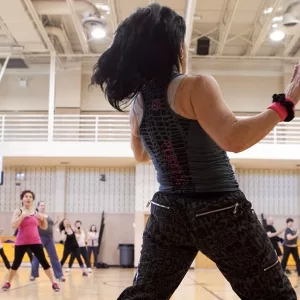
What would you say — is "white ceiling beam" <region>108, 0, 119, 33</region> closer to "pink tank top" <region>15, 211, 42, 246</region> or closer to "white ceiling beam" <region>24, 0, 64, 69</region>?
"white ceiling beam" <region>24, 0, 64, 69</region>

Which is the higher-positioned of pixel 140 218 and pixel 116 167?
pixel 116 167

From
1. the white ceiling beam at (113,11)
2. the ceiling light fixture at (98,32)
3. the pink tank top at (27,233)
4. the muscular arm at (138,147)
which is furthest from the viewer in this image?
the ceiling light fixture at (98,32)

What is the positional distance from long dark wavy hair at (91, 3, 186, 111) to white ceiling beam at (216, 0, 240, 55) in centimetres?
1572

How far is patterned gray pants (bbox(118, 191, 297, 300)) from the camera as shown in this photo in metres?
1.84

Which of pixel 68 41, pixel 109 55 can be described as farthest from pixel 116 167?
pixel 109 55

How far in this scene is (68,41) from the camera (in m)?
21.7

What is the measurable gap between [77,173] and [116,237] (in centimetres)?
321

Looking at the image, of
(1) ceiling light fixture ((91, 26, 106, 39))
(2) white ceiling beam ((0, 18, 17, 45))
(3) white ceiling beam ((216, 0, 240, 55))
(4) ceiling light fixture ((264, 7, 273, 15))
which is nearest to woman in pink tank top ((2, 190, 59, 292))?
(1) ceiling light fixture ((91, 26, 106, 39))

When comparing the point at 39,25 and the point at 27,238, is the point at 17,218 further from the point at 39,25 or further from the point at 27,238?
the point at 39,25

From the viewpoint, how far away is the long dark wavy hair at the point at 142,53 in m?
1.97

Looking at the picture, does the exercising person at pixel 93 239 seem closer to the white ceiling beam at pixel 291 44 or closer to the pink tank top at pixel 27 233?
the pink tank top at pixel 27 233

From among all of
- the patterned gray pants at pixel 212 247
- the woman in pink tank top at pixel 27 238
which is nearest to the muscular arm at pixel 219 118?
the patterned gray pants at pixel 212 247

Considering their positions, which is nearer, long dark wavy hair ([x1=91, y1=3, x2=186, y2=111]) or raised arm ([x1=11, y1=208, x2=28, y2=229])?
long dark wavy hair ([x1=91, y1=3, x2=186, y2=111])

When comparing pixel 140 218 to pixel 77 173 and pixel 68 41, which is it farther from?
pixel 68 41
